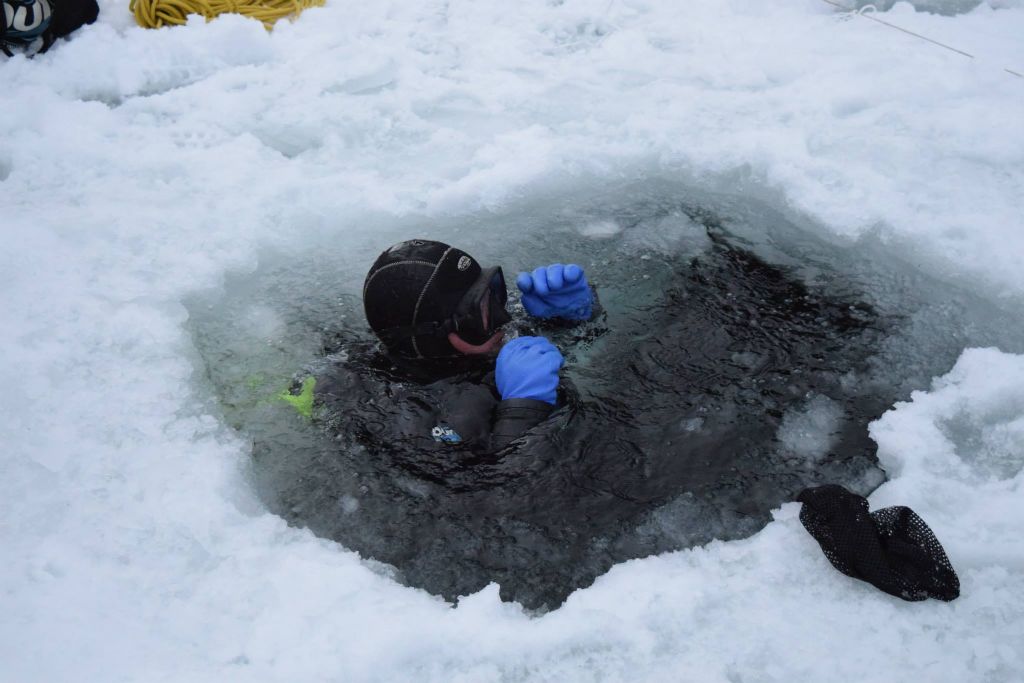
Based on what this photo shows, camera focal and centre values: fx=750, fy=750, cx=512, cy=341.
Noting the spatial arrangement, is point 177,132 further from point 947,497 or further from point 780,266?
point 947,497

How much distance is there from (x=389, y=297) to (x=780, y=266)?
2.05 metres

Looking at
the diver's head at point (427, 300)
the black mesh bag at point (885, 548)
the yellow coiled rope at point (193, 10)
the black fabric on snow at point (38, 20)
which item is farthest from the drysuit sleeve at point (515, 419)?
the black fabric on snow at point (38, 20)

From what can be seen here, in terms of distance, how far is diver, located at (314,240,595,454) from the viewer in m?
3.01

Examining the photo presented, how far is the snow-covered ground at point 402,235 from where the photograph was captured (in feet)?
7.20

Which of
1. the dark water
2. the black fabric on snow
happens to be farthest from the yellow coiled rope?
the dark water

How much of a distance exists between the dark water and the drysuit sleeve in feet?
0.25

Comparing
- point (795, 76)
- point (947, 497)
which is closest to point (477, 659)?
point (947, 497)

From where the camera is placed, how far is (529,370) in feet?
10.0

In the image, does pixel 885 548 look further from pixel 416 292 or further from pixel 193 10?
pixel 193 10

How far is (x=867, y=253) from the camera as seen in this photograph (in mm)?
3854

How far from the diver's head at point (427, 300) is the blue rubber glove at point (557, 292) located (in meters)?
0.29

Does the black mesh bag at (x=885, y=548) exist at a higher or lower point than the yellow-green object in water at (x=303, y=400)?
higher

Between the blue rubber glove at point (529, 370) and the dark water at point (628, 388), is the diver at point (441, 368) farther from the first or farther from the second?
the dark water at point (628, 388)

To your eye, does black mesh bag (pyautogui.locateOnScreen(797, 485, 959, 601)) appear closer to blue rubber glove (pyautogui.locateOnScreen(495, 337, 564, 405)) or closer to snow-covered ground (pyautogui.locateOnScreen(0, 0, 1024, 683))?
snow-covered ground (pyautogui.locateOnScreen(0, 0, 1024, 683))
